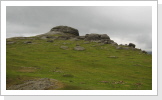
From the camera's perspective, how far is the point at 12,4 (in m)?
33.9

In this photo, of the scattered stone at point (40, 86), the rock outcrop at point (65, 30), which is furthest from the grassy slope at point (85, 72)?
the rock outcrop at point (65, 30)

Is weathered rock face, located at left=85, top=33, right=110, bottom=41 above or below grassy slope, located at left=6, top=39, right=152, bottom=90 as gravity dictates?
above

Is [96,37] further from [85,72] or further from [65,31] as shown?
[85,72]

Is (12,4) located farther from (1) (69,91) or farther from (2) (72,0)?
(1) (69,91)

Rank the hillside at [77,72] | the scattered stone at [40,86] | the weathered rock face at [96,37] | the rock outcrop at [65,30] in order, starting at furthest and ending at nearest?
the rock outcrop at [65,30] → the weathered rock face at [96,37] → the hillside at [77,72] → the scattered stone at [40,86]

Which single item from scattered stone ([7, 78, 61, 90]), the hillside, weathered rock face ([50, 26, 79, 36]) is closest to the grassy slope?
the hillside

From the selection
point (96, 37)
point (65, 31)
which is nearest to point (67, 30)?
point (65, 31)

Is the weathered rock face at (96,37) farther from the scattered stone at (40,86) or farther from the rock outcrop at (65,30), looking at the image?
the scattered stone at (40,86)

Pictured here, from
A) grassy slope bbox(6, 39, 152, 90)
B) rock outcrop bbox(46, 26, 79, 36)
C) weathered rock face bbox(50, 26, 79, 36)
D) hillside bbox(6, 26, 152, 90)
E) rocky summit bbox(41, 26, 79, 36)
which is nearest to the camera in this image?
hillside bbox(6, 26, 152, 90)

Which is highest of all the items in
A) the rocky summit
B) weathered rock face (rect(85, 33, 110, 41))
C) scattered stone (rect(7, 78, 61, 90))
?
the rocky summit

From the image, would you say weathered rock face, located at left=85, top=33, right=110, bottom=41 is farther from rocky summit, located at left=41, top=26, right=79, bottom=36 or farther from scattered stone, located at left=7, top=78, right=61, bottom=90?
scattered stone, located at left=7, top=78, right=61, bottom=90

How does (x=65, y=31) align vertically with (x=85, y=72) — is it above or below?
above

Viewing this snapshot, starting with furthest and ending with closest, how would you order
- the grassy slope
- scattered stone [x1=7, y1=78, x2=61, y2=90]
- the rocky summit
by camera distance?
the rocky summit < the grassy slope < scattered stone [x1=7, y1=78, x2=61, y2=90]

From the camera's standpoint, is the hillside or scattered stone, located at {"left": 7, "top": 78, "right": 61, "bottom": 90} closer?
scattered stone, located at {"left": 7, "top": 78, "right": 61, "bottom": 90}
